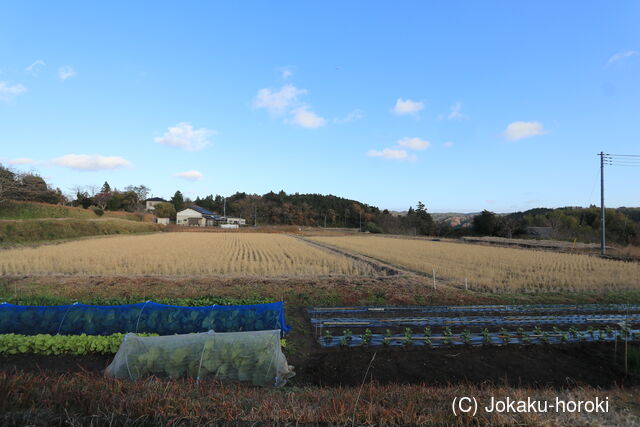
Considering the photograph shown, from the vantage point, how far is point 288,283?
1202cm

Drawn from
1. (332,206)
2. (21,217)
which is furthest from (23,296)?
(332,206)

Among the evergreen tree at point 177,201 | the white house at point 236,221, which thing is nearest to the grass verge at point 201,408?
the white house at point 236,221

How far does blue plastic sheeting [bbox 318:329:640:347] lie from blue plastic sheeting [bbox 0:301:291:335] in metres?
1.33

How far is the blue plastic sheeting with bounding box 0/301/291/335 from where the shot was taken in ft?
20.3

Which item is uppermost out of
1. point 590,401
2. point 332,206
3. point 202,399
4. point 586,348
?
point 332,206

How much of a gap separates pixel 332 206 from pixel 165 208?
48.2m

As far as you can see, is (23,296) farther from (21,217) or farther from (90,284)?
(21,217)

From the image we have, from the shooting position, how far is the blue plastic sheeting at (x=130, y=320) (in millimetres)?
6180

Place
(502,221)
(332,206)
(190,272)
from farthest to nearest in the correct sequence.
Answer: (332,206)
(502,221)
(190,272)

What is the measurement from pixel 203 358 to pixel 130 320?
2665 millimetres

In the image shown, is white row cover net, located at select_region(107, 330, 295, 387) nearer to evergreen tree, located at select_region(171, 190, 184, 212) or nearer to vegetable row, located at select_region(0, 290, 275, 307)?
vegetable row, located at select_region(0, 290, 275, 307)

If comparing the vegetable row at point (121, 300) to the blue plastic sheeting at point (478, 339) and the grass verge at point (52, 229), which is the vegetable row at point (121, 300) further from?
the grass verge at point (52, 229)

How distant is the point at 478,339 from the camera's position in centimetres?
684

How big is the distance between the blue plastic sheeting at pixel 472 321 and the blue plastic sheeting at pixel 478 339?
30.5 inches
